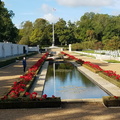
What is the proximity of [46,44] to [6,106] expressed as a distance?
81445 mm

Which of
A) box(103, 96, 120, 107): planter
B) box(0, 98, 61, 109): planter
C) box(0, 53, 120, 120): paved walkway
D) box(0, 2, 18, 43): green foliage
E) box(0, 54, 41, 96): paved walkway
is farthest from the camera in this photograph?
box(0, 2, 18, 43): green foliage

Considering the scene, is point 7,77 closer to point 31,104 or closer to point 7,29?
point 31,104

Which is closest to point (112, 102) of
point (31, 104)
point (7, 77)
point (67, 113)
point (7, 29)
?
point (67, 113)

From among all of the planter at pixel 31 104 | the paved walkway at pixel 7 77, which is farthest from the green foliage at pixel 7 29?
the planter at pixel 31 104

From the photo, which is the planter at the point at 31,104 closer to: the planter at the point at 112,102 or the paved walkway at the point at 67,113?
the paved walkway at the point at 67,113

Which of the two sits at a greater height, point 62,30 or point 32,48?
point 62,30

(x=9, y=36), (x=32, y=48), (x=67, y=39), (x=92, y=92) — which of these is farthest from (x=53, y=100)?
(x=67, y=39)

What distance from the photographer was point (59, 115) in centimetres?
659

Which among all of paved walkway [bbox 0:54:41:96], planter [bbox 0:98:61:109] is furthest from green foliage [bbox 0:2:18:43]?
planter [bbox 0:98:61:109]

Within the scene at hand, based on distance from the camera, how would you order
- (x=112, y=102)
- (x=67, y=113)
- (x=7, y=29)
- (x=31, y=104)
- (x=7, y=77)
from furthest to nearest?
(x=7, y=29), (x=7, y=77), (x=112, y=102), (x=31, y=104), (x=67, y=113)

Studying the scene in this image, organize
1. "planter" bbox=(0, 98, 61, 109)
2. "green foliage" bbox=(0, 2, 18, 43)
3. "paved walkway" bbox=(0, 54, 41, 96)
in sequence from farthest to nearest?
"green foliage" bbox=(0, 2, 18, 43)
"paved walkway" bbox=(0, 54, 41, 96)
"planter" bbox=(0, 98, 61, 109)

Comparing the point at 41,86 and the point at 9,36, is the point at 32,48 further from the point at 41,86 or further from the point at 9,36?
the point at 41,86

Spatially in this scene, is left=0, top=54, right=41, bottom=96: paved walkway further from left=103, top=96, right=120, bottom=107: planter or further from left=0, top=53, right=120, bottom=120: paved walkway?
left=103, top=96, right=120, bottom=107: planter

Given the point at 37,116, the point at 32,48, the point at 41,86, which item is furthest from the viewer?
the point at 32,48
